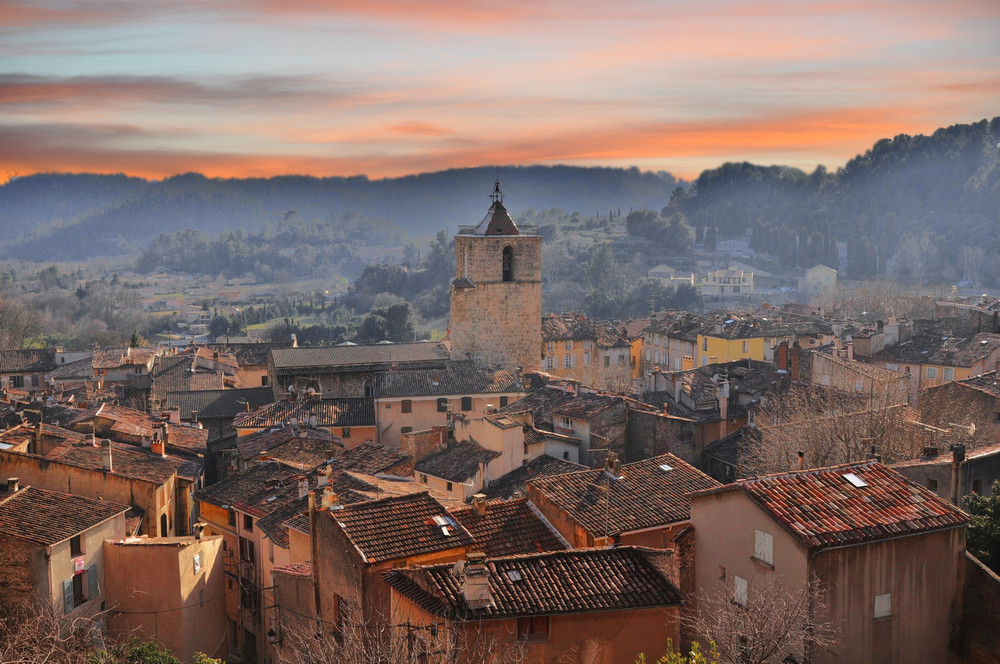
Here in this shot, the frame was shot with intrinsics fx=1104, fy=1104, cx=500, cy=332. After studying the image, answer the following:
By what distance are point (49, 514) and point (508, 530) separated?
8637mm

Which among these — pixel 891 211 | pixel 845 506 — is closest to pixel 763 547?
pixel 845 506

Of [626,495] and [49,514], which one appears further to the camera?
[49,514]

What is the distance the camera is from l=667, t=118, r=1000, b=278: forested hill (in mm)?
108438

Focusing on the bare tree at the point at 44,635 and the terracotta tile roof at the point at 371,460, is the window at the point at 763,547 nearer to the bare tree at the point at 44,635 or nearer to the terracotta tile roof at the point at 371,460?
the bare tree at the point at 44,635

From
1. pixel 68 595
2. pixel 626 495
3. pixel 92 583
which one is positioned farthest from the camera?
pixel 92 583

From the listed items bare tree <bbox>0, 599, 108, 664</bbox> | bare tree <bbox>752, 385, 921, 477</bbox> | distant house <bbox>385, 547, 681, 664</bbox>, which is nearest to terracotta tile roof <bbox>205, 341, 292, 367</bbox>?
bare tree <bbox>752, 385, 921, 477</bbox>

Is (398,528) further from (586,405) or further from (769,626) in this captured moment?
(586,405)

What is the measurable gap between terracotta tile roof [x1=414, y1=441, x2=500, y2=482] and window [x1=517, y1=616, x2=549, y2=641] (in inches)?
435

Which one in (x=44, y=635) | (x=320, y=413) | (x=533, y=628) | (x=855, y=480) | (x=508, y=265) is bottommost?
(x=44, y=635)

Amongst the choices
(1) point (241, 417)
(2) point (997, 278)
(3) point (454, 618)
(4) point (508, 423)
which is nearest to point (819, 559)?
(3) point (454, 618)

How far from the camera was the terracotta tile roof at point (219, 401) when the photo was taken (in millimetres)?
37188

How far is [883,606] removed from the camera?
12.4 meters

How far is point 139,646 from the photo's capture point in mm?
15883

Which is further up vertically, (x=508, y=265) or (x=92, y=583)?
(x=508, y=265)
